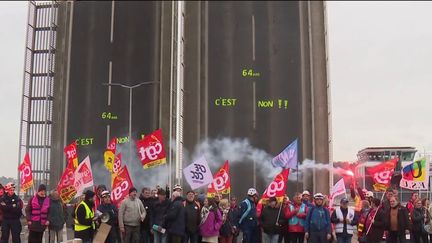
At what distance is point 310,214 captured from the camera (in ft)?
28.2

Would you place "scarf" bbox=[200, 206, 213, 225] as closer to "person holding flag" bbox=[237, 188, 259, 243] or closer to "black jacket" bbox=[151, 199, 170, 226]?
"black jacket" bbox=[151, 199, 170, 226]

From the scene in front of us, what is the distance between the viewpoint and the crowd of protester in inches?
333

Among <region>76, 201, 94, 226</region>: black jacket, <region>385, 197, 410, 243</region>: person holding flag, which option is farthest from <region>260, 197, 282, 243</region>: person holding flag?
<region>76, 201, 94, 226</region>: black jacket

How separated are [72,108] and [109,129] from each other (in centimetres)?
143

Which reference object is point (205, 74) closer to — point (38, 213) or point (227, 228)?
point (227, 228)

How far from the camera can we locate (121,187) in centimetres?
938

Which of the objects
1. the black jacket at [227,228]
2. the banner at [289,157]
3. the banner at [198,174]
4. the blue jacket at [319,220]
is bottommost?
the black jacket at [227,228]

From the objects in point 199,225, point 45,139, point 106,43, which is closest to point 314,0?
point 106,43

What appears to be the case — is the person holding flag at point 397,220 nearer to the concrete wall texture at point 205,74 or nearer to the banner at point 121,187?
the banner at point 121,187

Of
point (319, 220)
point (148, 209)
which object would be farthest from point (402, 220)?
point (148, 209)

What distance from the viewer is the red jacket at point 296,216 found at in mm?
9172

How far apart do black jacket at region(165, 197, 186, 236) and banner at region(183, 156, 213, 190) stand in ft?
5.23

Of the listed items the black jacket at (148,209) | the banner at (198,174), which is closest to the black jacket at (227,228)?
the banner at (198,174)

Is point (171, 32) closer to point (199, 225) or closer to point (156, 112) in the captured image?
point (156, 112)
